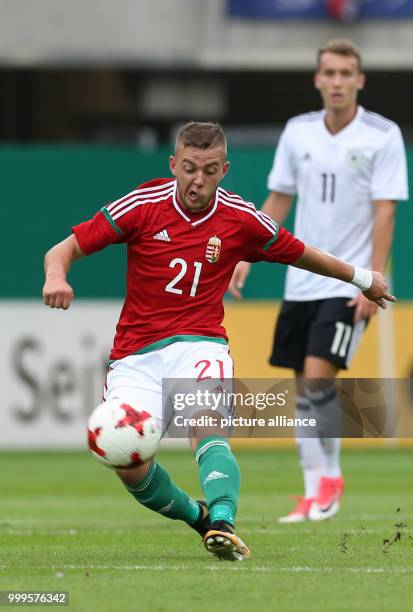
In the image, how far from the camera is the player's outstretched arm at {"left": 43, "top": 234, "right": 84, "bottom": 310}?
6.09 m

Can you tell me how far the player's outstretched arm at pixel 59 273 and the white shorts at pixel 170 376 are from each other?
56 cm

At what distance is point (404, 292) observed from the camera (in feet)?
51.4

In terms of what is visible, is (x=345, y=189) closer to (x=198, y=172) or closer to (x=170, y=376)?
(x=198, y=172)

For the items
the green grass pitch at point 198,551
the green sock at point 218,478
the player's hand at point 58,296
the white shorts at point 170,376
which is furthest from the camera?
the white shorts at point 170,376

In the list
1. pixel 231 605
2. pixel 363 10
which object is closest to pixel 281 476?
pixel 231 605

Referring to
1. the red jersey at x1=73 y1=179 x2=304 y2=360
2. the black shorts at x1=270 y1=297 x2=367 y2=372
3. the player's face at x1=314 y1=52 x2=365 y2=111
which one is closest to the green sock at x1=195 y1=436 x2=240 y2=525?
the red jersey at x1=73 y1=179 x2=304 y2=360

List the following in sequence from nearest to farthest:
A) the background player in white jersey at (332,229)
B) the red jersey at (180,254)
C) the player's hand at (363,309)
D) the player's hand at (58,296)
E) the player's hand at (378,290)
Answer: the player's hand at (58,296)
the red jersey at (180,254)
the player's hand at (378,290)
the player's hand at (363,309)
the background player in white jersey at (332,229)

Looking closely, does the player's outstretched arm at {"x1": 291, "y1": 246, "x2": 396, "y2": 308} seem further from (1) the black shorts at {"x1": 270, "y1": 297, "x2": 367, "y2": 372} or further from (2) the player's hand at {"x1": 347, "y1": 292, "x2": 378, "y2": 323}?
(1) the black shorts at {"x1": 270, "y1": 297, "x2": 367, "y2": 372}

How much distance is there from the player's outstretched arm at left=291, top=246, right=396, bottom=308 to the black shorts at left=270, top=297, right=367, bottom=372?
6.69ft

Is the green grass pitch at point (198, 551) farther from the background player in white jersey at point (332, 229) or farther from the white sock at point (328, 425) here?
the background player in white jersey at point (332, 229)

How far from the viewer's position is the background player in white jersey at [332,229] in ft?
29.8

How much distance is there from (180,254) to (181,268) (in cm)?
6

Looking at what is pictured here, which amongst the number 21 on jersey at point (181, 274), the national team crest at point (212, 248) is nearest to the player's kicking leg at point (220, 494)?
the number 21 on jersey at point (181, 274)

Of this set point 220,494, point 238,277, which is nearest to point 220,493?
point 220,494
